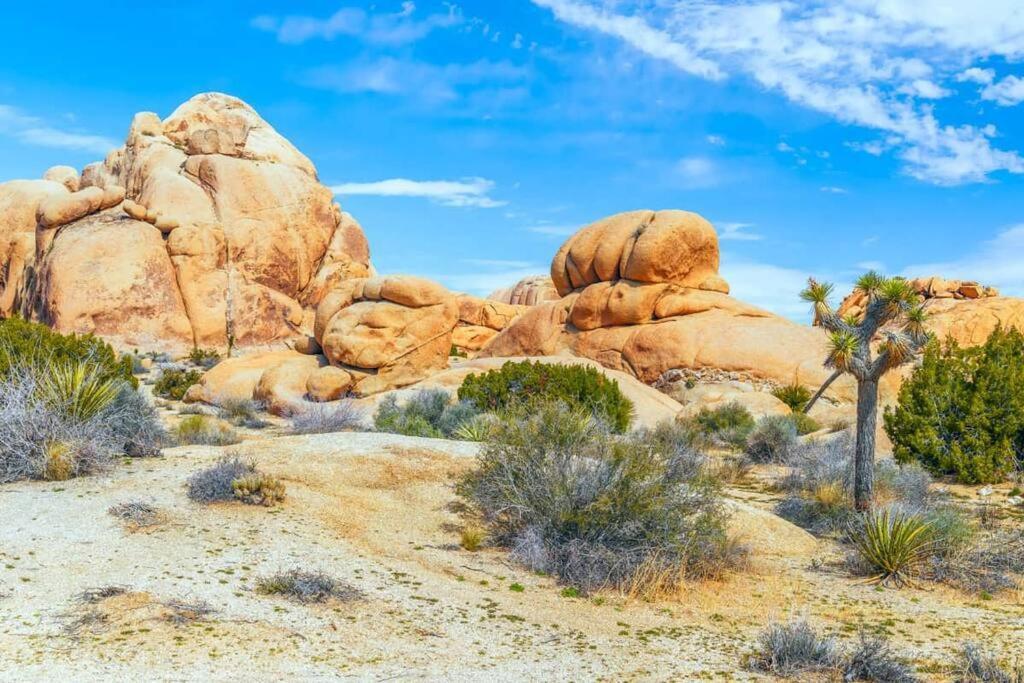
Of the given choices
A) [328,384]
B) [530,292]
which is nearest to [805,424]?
[328,384]

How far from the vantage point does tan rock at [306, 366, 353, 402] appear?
2722cm

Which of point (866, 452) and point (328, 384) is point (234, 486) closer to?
point (866, 452)

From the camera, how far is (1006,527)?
12438 millimetres

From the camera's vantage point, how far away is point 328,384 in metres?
27.4

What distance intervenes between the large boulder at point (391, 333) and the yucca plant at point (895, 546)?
1906 centimetres

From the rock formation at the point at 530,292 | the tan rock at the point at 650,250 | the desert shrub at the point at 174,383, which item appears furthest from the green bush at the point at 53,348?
the rock formation at the point at 530,292

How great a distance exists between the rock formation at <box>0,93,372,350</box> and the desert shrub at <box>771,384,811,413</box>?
26453 mm

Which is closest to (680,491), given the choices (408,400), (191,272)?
(408,400)

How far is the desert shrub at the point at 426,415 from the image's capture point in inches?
708

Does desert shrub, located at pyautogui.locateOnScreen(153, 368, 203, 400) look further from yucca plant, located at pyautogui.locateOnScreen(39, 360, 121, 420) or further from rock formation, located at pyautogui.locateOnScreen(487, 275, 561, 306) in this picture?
rock formation, located at pyautogui.locateOnScreen(487, 275, 561, 306)

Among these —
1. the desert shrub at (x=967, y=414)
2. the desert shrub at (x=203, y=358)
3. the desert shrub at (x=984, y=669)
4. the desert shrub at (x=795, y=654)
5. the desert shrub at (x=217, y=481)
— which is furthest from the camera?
the desert shrub at (x=203, y=358)

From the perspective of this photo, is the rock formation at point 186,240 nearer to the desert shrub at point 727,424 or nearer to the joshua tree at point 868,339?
the desert shrub at point 727,424

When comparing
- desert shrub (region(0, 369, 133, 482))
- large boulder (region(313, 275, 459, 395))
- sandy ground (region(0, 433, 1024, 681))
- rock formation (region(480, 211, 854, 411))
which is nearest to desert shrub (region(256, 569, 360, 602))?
sandy ground (region(0, 433, 1024, 681))

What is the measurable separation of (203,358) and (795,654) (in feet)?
119
